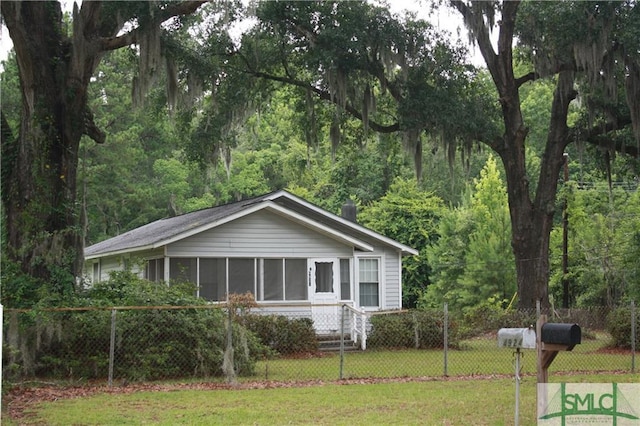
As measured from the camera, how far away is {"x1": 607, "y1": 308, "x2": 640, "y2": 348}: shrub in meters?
20.4

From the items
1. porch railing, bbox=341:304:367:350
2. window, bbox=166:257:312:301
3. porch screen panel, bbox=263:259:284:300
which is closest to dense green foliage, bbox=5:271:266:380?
porch railing, bbox=341:304:367:350

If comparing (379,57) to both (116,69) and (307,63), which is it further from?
(116,69)

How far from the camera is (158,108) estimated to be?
25078mm

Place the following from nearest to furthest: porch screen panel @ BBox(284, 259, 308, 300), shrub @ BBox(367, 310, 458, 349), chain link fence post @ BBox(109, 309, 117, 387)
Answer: chain link fence post @ BBox(109, 309, 117, 387) < shrub @ BBox(367, 310, 458, 349) < porch screen panel @ BBox(284, 259, 308, 300)

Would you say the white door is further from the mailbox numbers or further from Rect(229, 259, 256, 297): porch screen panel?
the mailbox numbers

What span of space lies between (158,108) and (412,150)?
784cm

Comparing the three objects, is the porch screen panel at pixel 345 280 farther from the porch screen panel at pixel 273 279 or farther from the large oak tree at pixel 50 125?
the large oak tree at pixel 50 125

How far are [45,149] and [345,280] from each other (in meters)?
10.2

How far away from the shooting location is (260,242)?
23.2 m

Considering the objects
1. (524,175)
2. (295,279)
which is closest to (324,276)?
(295,279)

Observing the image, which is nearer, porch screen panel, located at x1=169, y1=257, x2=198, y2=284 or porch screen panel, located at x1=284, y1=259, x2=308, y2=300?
porch screen panel, located at x1=169, y1=257, x2=198, y2=284

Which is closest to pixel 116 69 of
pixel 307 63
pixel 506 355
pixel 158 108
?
pixel 158 108

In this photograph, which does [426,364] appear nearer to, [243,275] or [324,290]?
[324,290]

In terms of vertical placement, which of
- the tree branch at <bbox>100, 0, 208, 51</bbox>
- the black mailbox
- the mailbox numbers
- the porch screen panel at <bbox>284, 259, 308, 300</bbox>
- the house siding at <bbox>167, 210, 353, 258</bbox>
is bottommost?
the mailbox numbers
